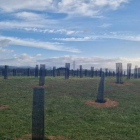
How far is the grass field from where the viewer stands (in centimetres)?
1145

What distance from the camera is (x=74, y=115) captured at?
49.8 feet

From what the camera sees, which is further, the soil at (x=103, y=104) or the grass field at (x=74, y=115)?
the soil at (x=103, y=104)

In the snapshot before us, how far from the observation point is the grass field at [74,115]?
37.6 feet

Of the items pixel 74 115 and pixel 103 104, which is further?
pixel 103 104

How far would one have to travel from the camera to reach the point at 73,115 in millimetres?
15133

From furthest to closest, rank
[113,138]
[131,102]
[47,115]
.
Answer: [131,102]
[47,115]
[113,138]

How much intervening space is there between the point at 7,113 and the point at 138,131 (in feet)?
27.7

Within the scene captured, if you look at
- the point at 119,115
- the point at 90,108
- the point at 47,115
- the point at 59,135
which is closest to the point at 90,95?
the point at 90,108

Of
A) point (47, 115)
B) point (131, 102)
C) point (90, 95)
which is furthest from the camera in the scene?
point (90, 95)

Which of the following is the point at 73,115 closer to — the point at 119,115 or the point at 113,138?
the point at 119,115

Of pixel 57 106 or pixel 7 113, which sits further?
pixel 57 106

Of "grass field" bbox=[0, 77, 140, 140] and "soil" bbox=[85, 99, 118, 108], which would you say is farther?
"soil" bbox=[85, 99, 118, 108]

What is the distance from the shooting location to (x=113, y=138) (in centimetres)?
1094

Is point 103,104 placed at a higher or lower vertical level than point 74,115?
higher
